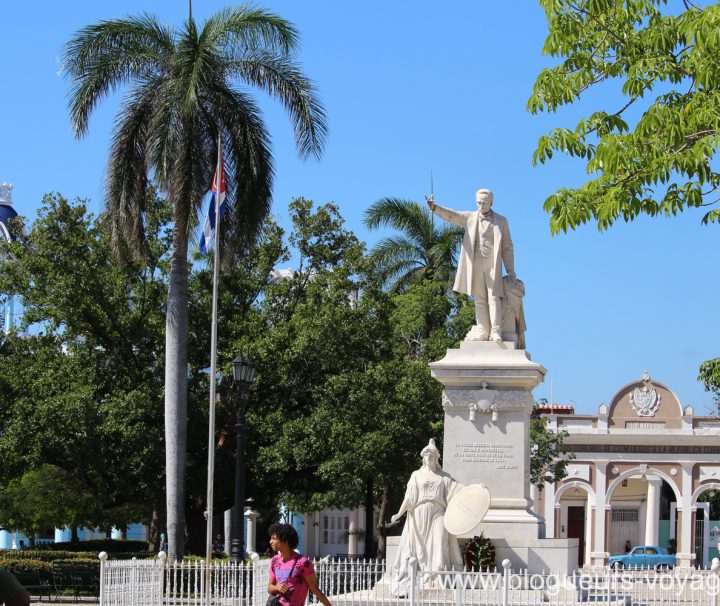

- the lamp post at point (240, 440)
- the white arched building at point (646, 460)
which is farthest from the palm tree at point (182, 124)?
the white arched building at point (646, 460)

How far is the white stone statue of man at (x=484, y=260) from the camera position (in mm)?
16875

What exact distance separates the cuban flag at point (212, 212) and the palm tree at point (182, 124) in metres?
0.51

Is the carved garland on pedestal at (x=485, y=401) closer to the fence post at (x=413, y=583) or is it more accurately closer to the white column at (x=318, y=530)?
the fence post at (x=413, y=583)

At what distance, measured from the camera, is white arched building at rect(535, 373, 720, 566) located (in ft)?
158

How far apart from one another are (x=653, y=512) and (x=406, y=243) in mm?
18174

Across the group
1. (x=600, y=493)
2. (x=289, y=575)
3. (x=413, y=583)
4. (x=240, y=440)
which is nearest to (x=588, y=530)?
(x=600, y=493)

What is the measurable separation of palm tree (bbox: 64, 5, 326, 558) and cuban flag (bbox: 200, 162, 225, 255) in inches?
19.9

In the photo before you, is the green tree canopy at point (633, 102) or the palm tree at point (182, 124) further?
the palm tree at point (182, 124)

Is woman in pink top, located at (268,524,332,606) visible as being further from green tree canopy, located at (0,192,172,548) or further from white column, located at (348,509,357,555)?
white column, located at (348,509,357,555)

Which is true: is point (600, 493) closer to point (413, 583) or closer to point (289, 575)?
point (413, 583)

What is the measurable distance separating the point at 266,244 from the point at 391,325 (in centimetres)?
360

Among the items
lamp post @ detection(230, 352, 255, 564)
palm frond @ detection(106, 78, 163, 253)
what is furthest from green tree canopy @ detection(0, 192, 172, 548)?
lamp post @ detection(230, 352, 255, 564)

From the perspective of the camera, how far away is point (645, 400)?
49.2 meters

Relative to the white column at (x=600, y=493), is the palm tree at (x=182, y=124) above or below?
above
